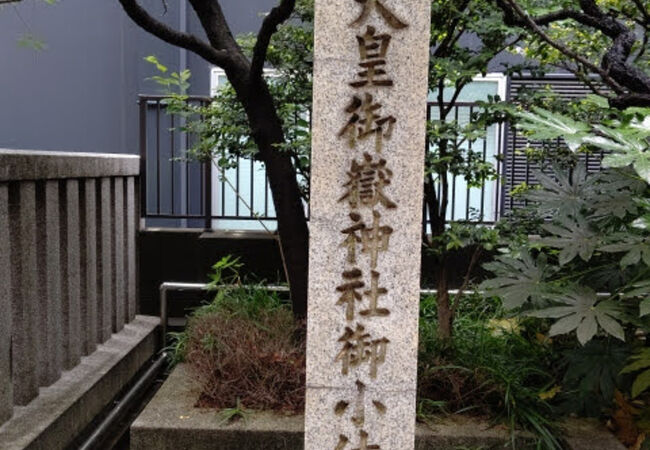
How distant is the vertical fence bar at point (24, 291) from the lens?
3377 mm

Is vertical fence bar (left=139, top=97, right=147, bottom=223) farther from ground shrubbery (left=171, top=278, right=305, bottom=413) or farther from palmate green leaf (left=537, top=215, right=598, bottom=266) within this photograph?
palmate green leaf (left=537, top=215, right=598, bottom=266)

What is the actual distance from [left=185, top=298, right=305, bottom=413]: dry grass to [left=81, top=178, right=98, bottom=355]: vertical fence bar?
70 centimetres

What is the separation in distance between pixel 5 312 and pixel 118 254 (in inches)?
74.8

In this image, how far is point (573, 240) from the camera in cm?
328

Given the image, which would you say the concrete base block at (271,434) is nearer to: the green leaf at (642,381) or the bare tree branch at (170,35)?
the green leaf at (642,381)

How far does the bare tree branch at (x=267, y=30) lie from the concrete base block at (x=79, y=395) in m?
2.21

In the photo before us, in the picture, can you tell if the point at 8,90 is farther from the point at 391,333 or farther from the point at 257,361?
the point at 391,333

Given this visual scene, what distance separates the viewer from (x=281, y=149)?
4.38 meters

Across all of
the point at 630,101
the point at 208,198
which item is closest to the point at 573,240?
the point at 630,101

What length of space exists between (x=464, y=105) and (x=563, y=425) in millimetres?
3392

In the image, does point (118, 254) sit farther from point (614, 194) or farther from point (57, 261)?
point (614, 194)

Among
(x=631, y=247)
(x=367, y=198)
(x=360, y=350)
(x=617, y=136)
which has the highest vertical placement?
(x=617, y=136)

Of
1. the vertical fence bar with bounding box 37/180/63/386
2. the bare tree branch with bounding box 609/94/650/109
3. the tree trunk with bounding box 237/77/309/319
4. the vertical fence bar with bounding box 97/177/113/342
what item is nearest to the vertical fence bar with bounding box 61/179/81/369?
the vertical fence bar with bounding box 37/180/63/386

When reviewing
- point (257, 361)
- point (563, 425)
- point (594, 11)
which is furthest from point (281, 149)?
point (563, 425)
